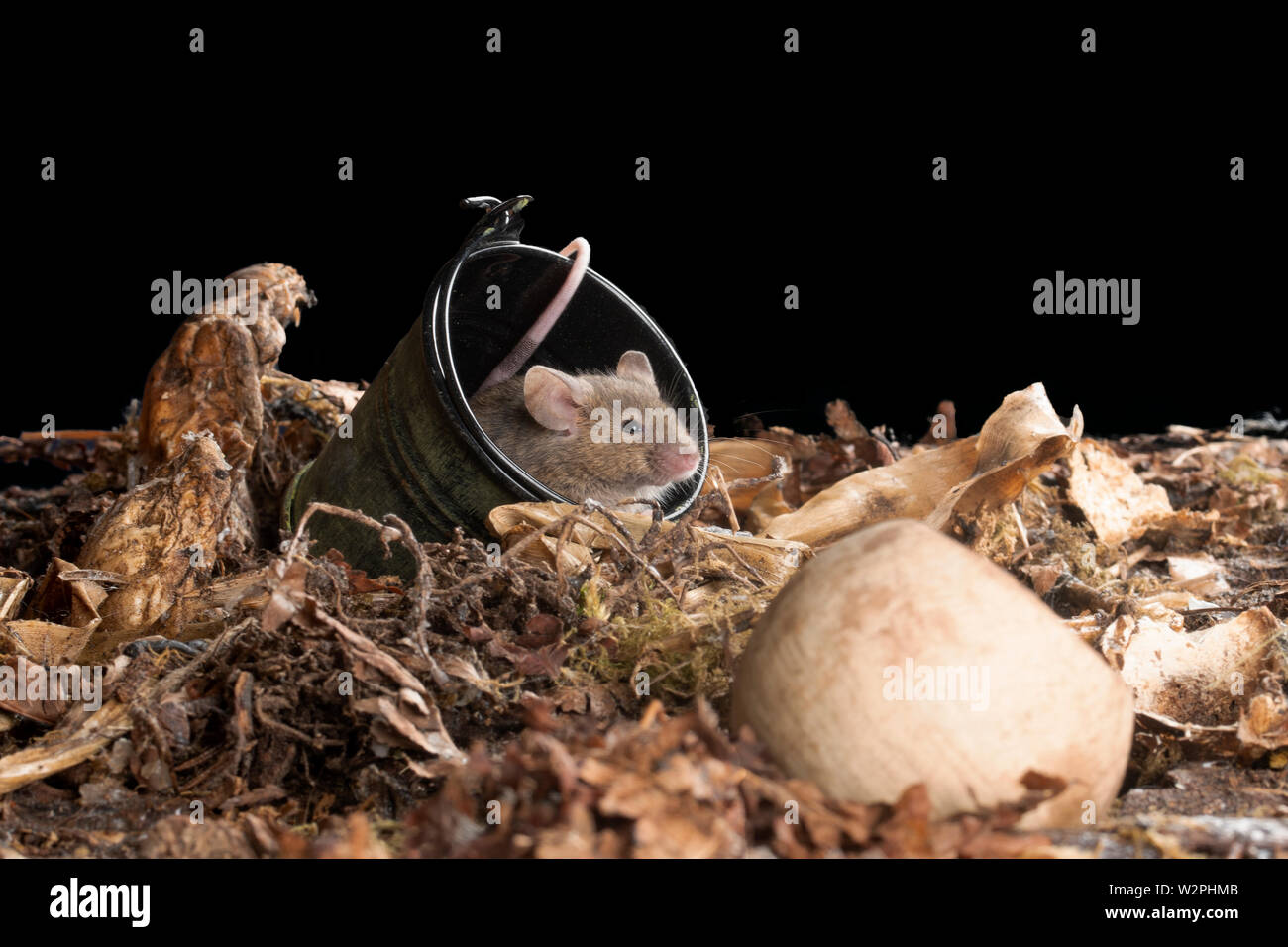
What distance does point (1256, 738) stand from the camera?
6.78ft

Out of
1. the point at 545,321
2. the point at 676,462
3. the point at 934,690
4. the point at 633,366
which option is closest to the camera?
the point at 934,690

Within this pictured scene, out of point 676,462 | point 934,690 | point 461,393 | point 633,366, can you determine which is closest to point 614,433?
point 676,462

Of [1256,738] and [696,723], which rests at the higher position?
[696,723]

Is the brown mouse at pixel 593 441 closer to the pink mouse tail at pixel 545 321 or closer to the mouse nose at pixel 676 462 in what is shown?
the mouse nose at pixel 676 462

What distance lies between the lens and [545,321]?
4.21 m

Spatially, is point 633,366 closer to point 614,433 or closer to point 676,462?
point 614,433

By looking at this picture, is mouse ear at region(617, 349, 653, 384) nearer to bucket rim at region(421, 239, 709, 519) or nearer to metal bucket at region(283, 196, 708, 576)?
metal bucket at region(283, 196, 708, 576)

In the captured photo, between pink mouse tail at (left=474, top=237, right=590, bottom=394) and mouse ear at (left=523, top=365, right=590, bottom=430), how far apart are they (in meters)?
0.27

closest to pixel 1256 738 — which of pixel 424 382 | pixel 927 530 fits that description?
pixel 927 530

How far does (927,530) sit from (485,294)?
2.69 metres

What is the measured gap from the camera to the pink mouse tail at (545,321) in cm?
388

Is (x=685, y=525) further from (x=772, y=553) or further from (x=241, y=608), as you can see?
(x=241, y=608)

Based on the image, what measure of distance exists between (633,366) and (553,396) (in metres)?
0.46

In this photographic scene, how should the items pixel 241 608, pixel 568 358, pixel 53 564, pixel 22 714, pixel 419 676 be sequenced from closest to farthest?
pixel 419 676 → pixel 22 714 → pixel 241 608 → pixel 53 564 → pixel 568 358
